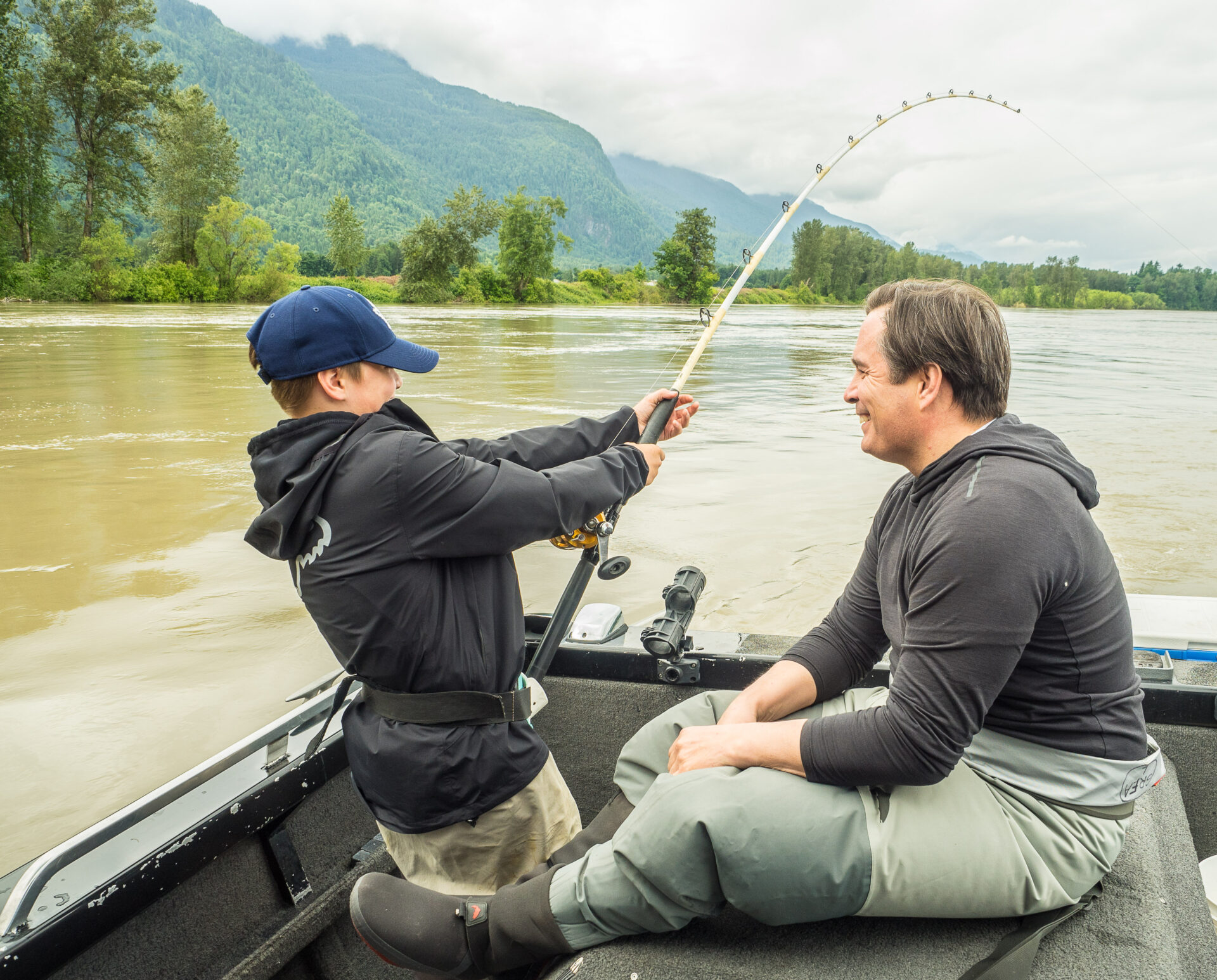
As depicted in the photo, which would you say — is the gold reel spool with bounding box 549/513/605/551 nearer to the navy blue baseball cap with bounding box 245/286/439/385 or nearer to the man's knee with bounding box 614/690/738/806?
the man's knee with bounding box 614/690/738/806

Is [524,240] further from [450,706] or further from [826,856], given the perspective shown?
[826,856]

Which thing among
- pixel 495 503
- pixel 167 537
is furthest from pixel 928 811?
pixel 167 537

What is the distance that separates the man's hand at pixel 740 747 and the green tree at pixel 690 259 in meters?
55.5

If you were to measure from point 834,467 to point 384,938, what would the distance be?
8363 mm

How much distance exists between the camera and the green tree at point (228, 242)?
48812 mm

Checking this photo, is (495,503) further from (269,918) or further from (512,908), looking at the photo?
(269,918)

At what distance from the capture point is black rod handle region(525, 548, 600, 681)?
1.98 metres

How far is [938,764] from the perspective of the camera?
4.10ft

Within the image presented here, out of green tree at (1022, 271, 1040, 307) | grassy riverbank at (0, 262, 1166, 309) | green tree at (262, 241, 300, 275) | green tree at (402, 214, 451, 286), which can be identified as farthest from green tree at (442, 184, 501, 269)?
green tree at (1022, 271, 1040, 307)

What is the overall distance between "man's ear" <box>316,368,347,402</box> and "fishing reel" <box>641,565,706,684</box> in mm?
859

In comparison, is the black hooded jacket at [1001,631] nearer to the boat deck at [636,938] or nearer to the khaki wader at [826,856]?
the khaki wader at [826,856]

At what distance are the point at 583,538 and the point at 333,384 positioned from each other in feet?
2.26

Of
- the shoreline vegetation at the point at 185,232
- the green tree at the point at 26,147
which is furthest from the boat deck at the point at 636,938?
the green tree at the point at 26,147

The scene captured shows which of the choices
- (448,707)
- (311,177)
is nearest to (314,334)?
(448,707)
